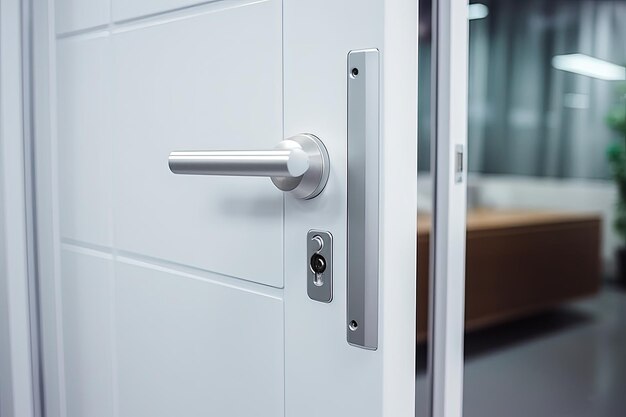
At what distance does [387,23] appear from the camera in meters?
0.49

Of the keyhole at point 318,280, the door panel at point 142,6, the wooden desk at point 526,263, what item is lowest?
the wooden desk at point 526,263

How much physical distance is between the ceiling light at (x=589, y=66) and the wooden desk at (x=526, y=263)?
4.45 feet

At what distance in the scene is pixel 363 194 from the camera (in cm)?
51

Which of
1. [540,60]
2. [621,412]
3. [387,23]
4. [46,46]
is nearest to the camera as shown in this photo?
[387,23]

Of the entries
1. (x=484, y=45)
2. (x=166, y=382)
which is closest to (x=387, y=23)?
(x=166, y=382)

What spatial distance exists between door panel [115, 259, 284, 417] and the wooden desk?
6.59ft

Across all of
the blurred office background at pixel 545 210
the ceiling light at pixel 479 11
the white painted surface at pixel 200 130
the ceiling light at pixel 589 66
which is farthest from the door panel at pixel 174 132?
the ceiling light at pixel 479 11

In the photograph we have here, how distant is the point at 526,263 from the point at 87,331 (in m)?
2.50

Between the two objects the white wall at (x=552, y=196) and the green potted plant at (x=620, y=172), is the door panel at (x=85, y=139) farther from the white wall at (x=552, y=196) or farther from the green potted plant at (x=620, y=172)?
the green potted plant at (x=620, y=172)

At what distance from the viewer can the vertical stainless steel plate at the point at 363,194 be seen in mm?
496

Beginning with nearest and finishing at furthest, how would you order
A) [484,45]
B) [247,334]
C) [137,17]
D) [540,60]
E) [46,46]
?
[247,334] < [137,17] < [46,46] < [540,60] < [484,45]

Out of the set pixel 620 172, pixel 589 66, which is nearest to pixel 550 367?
pixel 620 172

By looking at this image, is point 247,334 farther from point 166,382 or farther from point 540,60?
point 540,60

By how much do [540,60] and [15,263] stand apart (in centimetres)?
441
